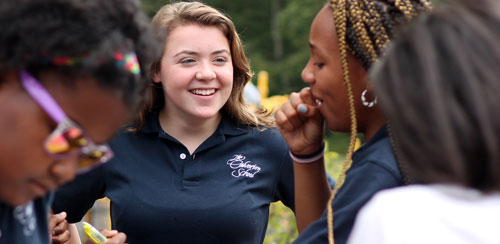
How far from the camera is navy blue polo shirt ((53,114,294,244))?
9.13 ft

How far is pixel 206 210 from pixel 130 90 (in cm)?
124

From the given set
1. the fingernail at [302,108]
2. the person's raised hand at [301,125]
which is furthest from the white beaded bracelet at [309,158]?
the fingernail at [302,108]

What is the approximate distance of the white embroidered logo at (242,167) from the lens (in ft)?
9.69

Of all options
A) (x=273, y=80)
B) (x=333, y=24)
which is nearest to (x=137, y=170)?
(x=333, y=24)

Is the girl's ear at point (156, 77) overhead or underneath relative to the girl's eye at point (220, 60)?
underneath

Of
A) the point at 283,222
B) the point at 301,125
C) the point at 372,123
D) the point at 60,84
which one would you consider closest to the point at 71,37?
the point at 60,84

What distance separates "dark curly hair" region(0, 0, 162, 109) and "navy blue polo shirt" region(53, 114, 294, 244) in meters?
1.24

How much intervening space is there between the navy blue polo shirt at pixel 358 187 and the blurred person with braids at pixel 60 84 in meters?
0.77

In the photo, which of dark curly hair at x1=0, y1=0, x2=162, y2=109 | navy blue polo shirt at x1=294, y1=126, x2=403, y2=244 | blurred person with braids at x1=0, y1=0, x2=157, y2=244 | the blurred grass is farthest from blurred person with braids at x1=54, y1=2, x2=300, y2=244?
the blurred grass

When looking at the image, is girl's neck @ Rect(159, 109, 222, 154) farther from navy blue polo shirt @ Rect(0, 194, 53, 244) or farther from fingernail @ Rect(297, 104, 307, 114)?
navy blue polo shirt @ Rect(0, 194, 53, 244)

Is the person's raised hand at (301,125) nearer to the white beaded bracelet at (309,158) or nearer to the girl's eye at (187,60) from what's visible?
the white beaded bracelet at (309,158)

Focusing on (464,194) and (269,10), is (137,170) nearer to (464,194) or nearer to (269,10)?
(464,194)

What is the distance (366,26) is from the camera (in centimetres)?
207

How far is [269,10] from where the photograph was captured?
29.7 m
